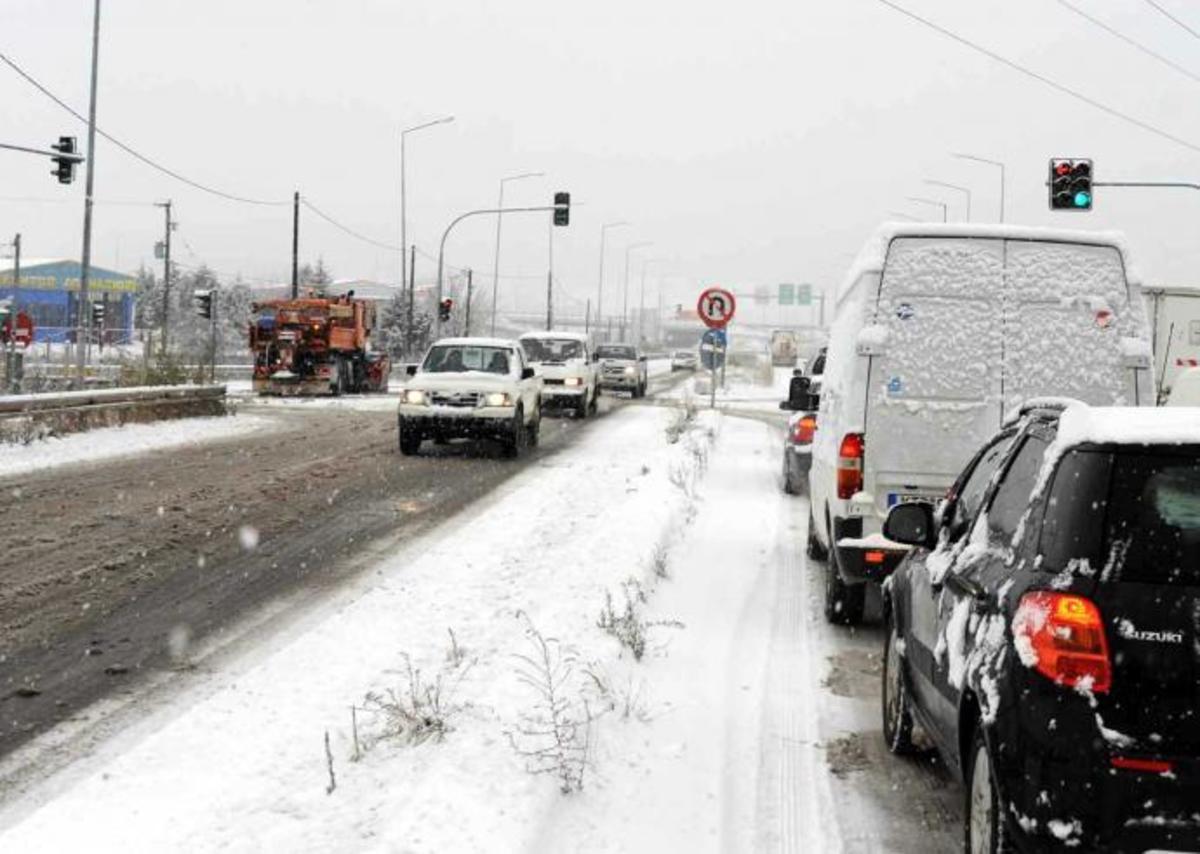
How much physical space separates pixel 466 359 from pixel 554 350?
10.5m

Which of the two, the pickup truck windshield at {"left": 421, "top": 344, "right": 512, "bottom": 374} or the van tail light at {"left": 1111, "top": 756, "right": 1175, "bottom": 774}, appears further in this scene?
the pickup truck windshield at {"left": 421, "top": 344, "right": 512, "bottom": 374}

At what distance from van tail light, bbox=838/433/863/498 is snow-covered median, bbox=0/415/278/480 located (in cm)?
1076

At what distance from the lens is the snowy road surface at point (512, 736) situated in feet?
14.2

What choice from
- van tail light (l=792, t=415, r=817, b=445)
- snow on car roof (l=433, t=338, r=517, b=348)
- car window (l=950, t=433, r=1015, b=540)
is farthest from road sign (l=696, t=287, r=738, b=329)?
car window (l=950, t=433, r=1015, b=540)

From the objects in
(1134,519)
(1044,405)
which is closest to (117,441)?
(1044,405)

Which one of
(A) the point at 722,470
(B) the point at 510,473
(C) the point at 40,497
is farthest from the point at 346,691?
(A) the point at 722,470

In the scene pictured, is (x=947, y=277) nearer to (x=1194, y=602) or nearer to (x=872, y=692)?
(x=872, y=692)

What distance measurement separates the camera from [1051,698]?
3.31 m

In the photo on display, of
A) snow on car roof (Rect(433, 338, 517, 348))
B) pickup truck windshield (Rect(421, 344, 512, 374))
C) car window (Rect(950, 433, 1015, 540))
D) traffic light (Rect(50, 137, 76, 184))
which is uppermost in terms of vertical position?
traffic light (Rect(50, 137, 76, 184))

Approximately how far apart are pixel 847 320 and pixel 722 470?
971 cm

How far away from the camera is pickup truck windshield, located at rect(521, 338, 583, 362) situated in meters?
30.6

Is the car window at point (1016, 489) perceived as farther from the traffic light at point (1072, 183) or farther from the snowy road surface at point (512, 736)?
the traffic light at point (1072, 183)

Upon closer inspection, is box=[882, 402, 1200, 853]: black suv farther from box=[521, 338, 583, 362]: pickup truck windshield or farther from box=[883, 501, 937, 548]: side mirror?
box=[521, 338, 583, 362]: pickup truck windshield

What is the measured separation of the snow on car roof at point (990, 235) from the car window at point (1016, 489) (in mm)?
3415
